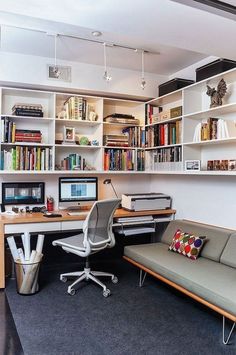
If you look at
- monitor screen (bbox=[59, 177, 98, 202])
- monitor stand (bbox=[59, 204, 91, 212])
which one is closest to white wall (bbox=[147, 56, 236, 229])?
monitor screen (bbox=[59, 177, 98, 202])

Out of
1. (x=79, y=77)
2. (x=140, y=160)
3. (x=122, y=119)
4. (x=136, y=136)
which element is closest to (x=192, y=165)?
(x=140, y=160)

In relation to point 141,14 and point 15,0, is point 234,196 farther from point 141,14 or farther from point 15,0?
point 15,0

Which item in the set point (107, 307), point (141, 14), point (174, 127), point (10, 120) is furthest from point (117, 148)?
point (141, 14)

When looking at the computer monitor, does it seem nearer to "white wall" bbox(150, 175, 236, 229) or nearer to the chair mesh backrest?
the chair mesh backrest

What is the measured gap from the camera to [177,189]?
14.0 ft

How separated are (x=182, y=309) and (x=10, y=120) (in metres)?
2.82

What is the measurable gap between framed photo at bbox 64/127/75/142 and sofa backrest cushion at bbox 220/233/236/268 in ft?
7.33

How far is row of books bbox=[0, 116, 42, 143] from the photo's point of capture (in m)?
3.72

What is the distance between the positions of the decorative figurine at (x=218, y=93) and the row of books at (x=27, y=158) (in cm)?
194

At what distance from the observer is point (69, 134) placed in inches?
163

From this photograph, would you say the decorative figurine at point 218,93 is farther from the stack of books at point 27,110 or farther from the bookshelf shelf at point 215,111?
the stack of books at point 27,110

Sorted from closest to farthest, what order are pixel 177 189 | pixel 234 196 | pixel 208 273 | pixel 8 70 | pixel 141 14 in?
pixel 141 14 < pixel 208 273 < pixel 234 196 < pixel 8 70 < pixel 177 189

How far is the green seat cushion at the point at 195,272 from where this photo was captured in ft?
7.77

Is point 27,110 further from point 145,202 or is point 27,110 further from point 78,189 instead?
point 145,202
